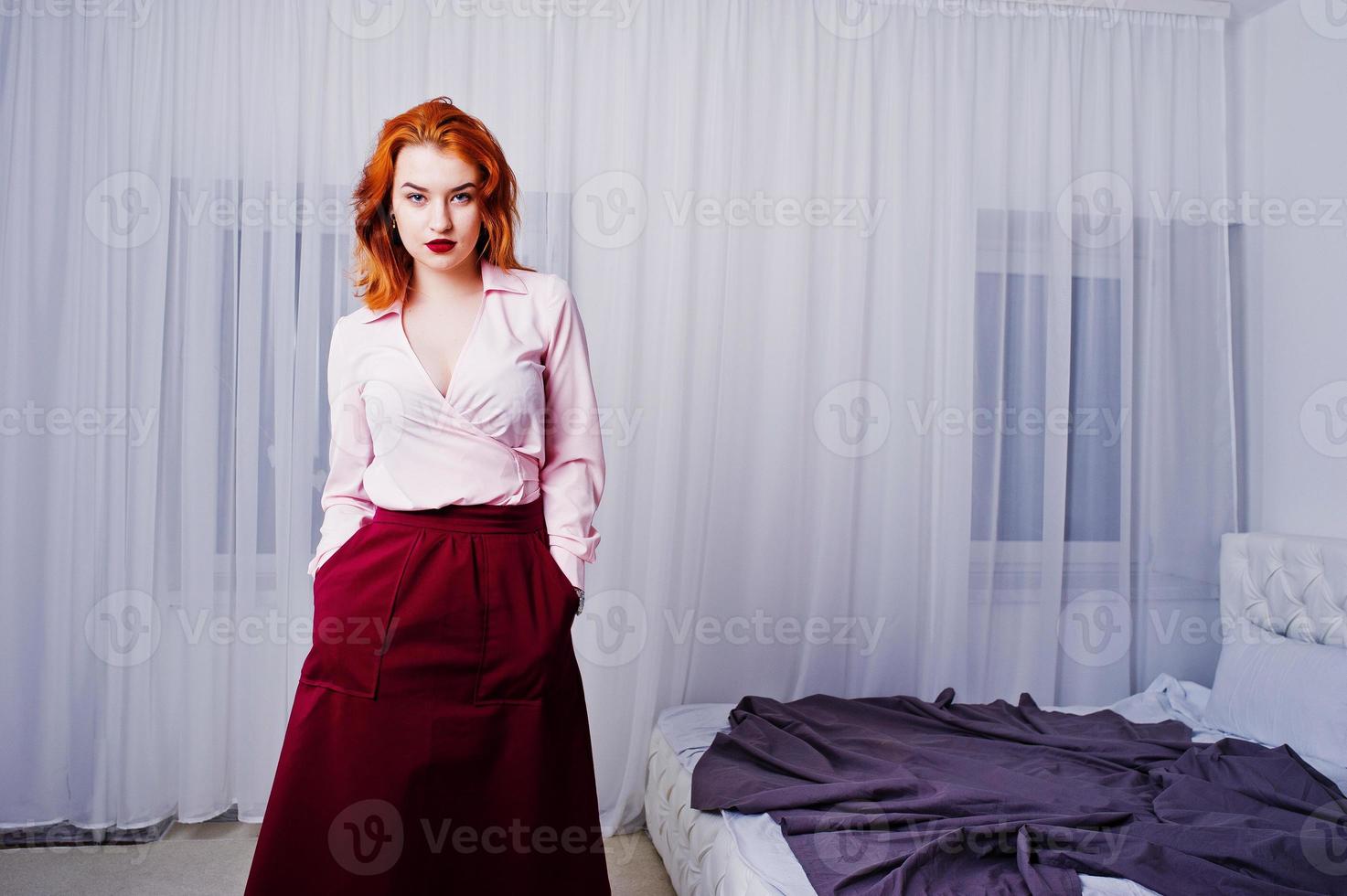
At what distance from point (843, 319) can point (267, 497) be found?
172 centimetres

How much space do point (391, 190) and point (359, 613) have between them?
69 centimetres

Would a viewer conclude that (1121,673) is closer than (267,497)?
No

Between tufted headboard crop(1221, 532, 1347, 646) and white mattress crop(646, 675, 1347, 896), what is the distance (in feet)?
0.96

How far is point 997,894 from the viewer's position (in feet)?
5.43

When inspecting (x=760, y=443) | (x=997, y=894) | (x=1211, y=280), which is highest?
(x=1211, y=280)

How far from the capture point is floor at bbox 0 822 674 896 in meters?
2.43

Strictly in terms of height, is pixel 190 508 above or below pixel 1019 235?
below

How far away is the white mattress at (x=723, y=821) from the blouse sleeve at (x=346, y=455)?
0.93 meters

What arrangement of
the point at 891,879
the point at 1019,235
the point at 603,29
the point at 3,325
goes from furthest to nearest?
1. the point at 1019,235
2. the point at 603,29
3. the point at 3,325
4. the point at 891,879

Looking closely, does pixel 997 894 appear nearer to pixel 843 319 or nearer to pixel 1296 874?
pixel 1296 874

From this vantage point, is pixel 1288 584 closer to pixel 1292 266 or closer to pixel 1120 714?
pixel 1120 714

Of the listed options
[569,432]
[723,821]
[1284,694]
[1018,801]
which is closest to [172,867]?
[723,821]

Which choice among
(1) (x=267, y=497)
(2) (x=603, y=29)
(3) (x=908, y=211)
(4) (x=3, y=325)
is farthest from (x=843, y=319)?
(4) (x=3, y=325)

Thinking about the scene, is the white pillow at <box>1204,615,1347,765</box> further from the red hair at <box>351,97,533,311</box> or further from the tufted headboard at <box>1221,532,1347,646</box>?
the red hair at <box>351,97,533,311</box>
